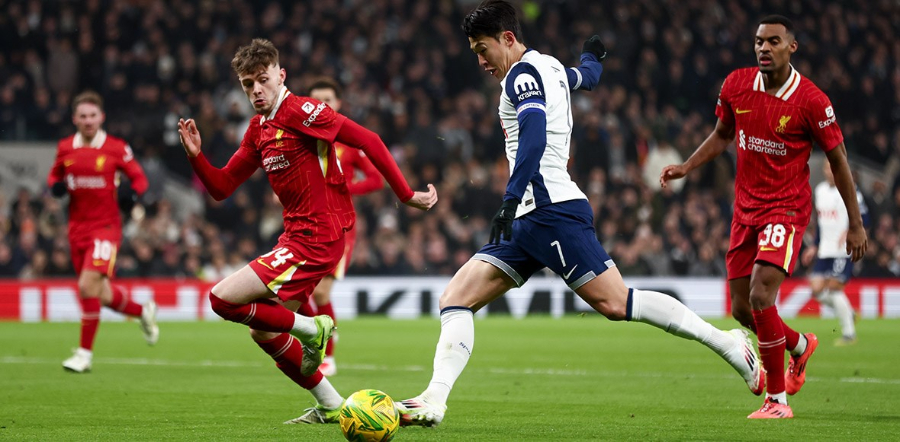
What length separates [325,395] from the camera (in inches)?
278

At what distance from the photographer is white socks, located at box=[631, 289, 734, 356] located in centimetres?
641

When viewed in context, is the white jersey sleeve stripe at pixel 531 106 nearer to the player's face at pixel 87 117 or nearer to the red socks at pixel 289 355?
the red socks at pixel 289 355

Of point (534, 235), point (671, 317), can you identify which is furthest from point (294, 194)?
point (671, 317)

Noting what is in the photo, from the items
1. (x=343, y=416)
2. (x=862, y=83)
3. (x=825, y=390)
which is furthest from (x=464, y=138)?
(x=343, y=416)

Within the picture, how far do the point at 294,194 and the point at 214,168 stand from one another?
19.6 inches

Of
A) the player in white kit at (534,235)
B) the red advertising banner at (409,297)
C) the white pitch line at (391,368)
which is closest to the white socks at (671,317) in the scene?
the player in white kit at (534,235)

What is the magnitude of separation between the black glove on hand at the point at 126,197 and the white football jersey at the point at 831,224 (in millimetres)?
8257

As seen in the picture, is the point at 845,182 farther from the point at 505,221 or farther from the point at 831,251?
the point at 831,251

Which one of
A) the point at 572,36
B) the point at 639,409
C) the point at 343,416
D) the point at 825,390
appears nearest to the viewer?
the point at 343,416

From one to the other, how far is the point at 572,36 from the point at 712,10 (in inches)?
117

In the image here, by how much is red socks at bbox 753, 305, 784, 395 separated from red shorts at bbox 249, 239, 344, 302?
260cm

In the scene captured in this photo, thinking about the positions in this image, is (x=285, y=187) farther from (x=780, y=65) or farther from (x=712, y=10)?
(x=712, y=10)

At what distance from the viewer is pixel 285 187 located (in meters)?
6.98

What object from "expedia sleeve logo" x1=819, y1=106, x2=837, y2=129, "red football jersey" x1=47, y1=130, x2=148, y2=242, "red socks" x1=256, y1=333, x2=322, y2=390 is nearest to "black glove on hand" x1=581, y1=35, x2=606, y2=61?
"expedia sleeve logo" x1=819, y1=106, x2=837, y2=129
